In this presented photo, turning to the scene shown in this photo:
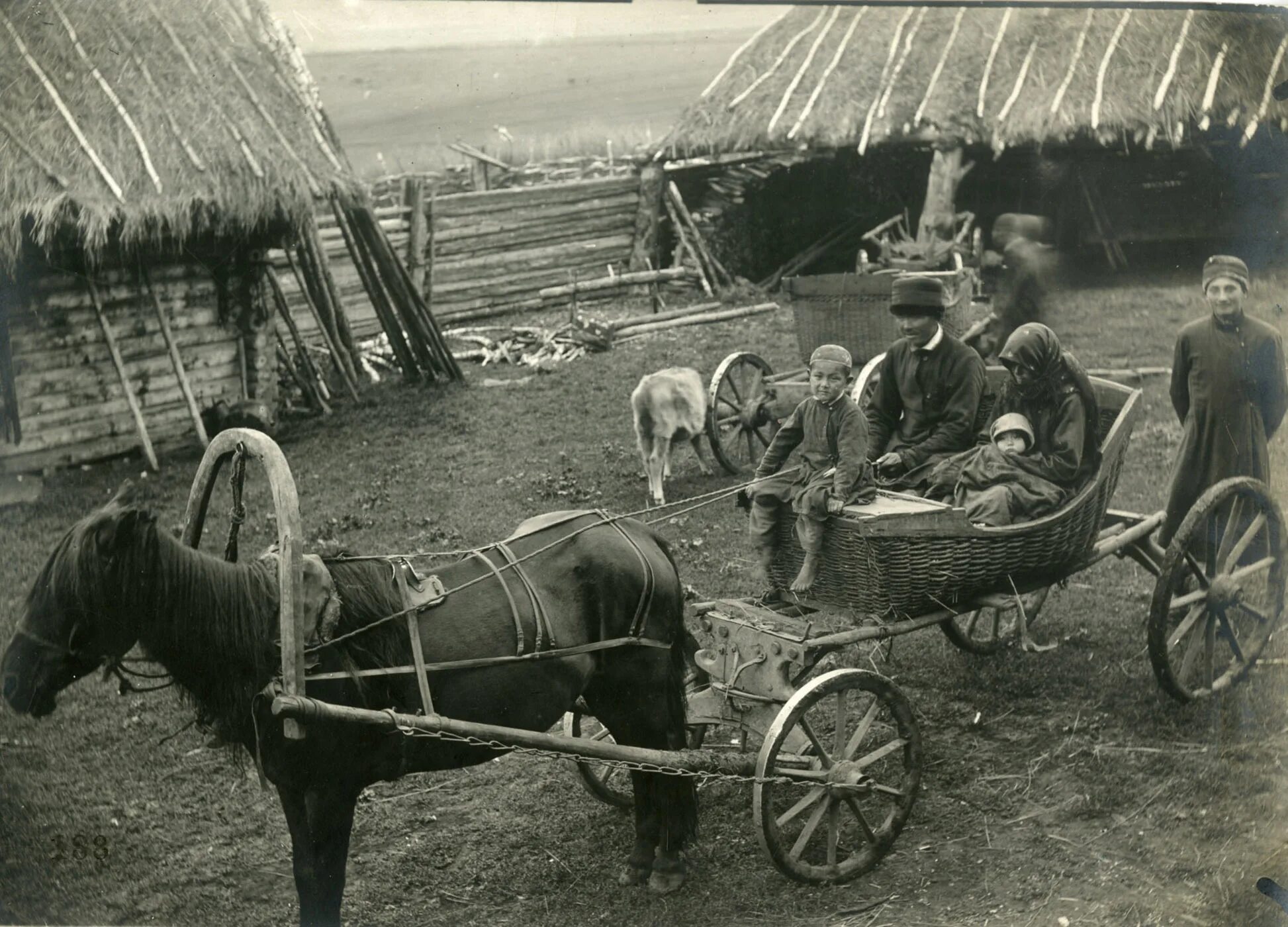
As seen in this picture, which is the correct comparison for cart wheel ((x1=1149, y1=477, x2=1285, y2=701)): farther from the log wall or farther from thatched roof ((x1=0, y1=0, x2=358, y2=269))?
the log wall

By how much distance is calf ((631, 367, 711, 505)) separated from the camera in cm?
743

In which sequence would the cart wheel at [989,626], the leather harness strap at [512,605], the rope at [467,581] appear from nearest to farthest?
the rope at [467,581] → the leather harness strap at [512,605] → the cart wheel at [989,626]

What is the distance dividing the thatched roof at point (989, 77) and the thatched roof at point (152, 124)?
8.52 ft

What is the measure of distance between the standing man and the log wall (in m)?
5.53

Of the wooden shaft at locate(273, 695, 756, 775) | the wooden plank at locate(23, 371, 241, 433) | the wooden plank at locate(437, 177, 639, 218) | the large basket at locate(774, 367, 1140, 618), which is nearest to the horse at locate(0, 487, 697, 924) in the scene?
the wooden shaft at locate(273, 695, 756, 775)

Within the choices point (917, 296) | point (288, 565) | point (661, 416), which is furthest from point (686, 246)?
point (288, 565)

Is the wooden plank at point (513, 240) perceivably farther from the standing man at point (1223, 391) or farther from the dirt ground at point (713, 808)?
the standing man at point (1223, 391)

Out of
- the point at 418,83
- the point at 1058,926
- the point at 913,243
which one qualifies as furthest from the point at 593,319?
the point at 1058,926

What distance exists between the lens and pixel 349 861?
4.37m

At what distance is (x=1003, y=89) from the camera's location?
255 inches

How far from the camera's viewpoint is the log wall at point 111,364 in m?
5.73

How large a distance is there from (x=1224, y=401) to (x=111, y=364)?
6783 mm

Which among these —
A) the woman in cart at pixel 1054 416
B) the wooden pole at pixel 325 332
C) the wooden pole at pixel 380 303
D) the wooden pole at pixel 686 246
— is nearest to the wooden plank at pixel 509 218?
the wooden pole at pixel 686 246

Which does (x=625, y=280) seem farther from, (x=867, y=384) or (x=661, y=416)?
(x=867, y=384)
